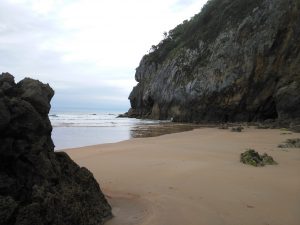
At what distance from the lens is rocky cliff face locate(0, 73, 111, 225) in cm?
336

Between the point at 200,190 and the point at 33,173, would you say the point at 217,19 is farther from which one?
the point at 33,173

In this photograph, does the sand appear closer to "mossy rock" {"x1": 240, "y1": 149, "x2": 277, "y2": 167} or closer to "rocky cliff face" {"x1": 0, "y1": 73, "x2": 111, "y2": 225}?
"mossy rock" {"x1": 240, "y1": 149, "x2": 277, "y2": 167}

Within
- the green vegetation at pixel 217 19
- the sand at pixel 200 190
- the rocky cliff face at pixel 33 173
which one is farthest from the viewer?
the green vegetation at pixel 217 19

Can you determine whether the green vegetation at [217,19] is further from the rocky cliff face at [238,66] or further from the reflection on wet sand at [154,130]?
the reflection on wet sand at [154,130]

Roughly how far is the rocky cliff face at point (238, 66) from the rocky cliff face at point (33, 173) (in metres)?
19.6

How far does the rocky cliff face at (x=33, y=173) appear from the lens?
3.36m

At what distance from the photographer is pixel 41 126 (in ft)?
12.8

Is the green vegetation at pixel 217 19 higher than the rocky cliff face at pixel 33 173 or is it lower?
higher

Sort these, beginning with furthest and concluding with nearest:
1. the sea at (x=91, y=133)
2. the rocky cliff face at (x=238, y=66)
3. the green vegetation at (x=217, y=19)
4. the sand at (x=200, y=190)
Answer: the green vegetation at (x=217, y=19), the rocky cliff face at (x=238, y=66), the sea at (x=91, y=133), the sand at (x=200, y=190)

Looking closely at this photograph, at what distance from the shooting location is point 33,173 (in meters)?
3.67

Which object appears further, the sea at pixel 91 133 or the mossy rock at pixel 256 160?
the sea at pixel 91 133

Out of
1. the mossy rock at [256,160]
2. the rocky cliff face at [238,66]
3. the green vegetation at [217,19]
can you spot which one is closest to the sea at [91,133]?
the rocky cliff face at [238,66]

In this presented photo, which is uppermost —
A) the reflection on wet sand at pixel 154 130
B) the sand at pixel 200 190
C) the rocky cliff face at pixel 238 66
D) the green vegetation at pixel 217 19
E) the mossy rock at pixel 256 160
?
the green vegetation at pixel 217 19

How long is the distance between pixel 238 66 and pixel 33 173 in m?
25.6
